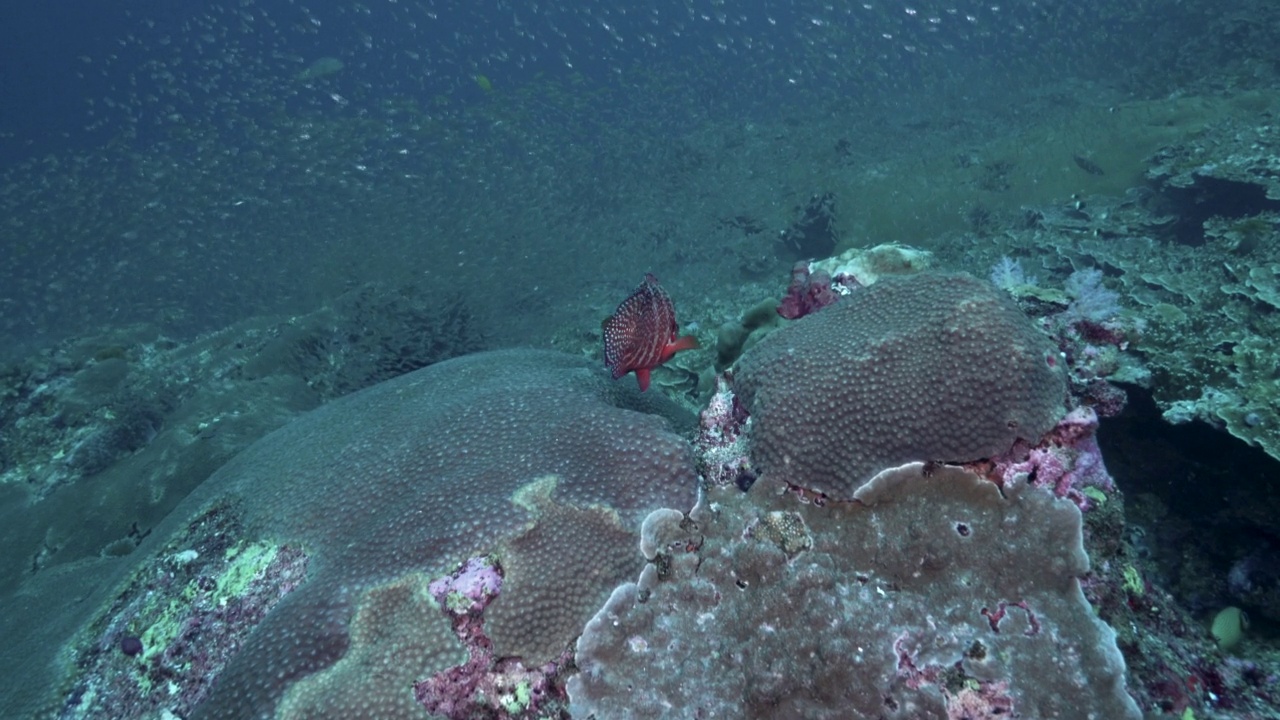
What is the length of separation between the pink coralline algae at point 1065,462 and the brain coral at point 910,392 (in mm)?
95

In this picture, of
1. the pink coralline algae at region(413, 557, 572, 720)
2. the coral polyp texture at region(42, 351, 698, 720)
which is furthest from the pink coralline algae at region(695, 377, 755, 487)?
the pink coralline algae at region(413, 557, 572, 720)

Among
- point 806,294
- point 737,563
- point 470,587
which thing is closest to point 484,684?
point 470,587

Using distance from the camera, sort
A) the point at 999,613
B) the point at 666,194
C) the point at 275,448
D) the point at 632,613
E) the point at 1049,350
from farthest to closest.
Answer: the point at 666,194 → the point at 275,448 → the point at 1049,350 → the point at 632,613 → the point at 999,613

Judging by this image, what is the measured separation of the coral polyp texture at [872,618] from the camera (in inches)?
95.9

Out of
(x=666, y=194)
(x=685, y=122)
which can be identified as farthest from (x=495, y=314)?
(x=685, y=122)

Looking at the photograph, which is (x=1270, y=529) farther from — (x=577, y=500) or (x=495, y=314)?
(x=495, y=314)

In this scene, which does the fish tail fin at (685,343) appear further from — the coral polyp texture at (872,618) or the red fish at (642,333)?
the coral polyp texture at (872,618)

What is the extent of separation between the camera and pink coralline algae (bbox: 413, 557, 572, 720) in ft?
9.41

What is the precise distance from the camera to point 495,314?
50.5 feet

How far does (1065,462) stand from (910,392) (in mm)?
820

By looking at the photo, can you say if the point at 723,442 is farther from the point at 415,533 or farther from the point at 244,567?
the point at 244,567

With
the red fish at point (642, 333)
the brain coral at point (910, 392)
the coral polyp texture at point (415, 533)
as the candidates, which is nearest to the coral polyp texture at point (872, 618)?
the brain coral at point (910, 392)

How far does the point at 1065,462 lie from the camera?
10.3 feet

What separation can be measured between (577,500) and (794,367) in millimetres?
1458
